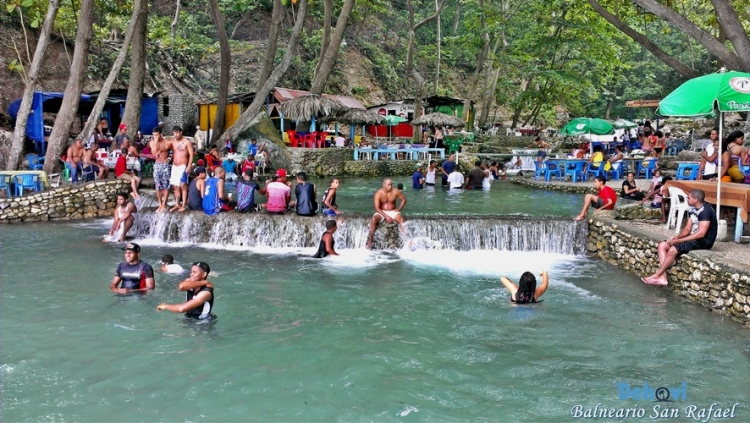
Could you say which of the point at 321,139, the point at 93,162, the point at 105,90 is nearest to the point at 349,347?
the point at 93,162

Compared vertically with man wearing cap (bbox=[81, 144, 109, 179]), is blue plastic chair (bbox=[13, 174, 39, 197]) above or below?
below

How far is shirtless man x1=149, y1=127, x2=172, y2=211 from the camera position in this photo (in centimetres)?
1367

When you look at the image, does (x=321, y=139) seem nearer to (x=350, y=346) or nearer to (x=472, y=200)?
(x=472, y=200)

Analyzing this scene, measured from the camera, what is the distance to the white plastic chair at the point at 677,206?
10.8m

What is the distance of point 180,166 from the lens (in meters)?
13.6

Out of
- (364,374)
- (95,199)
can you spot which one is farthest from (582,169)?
(364,374)

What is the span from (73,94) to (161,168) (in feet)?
14.5

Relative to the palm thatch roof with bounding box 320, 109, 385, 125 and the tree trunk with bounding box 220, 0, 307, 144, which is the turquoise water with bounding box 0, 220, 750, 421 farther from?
the palm thatch roof with bounding box 320, 109, 385, 125

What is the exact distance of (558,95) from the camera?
1305 inches

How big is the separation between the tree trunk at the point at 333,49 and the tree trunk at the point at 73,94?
8.74 m

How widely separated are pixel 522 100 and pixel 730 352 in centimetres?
2681

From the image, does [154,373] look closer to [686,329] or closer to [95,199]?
[686,329]

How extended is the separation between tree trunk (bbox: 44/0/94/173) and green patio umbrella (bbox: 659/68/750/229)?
13854 millimetres

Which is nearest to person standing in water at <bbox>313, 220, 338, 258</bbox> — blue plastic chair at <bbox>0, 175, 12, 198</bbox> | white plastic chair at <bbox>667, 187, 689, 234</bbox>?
white plastic chair at <bbox>667, 187, 689, 234</bbox>
